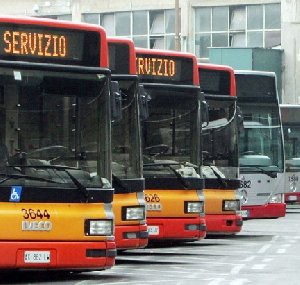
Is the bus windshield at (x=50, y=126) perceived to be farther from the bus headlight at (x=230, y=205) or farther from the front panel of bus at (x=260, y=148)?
the front panel of bus at (x=260, y=148)

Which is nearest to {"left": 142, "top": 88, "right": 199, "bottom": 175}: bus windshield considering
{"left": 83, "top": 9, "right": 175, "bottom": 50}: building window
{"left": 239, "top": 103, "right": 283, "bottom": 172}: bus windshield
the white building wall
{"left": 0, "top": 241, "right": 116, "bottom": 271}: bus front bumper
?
{"left": 0, "top": 241, "right": 116, "bottom": 271}: bus front bumper

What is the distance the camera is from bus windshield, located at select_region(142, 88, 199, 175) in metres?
21.4

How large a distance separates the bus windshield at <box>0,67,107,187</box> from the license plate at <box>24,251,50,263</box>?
0.69 m

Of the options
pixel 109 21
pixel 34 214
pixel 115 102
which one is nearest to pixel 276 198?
pixel 115 102

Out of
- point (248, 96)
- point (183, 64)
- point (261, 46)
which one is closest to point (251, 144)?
point (248, 96)

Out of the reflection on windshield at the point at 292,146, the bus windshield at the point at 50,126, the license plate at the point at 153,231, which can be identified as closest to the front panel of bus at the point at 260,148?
the license plate at the point at 153,231

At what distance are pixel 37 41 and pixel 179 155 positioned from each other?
633 centimetres

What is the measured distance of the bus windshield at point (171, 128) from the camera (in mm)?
21422

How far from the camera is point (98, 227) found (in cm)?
1595

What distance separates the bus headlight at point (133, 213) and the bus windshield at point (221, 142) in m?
5.73

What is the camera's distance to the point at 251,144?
30016mm

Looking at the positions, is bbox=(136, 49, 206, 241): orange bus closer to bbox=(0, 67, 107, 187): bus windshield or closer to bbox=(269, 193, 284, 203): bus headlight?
bbox=(0, 67, 107, 187): bus windshield

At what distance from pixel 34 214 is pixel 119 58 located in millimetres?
4003

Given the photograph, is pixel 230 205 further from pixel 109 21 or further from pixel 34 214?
pixel 109 21
